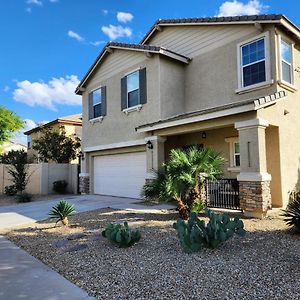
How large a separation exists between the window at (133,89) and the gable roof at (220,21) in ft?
10.00

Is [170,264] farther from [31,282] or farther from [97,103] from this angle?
[97,103]

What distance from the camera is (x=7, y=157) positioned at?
2067cm

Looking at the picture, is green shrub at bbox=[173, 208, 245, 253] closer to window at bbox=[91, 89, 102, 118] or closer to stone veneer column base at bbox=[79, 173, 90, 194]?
window at bbox=[91, 89, 102, 118]

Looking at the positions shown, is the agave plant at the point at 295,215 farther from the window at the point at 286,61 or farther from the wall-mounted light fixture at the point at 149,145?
the wall-mounted light fixture at the point at 149,145

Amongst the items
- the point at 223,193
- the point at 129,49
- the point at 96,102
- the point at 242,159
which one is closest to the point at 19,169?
the point at 96,102

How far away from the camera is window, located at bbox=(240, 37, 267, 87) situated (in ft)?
37.4

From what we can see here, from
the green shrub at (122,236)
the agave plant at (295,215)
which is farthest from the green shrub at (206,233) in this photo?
the agave plant at (295,215)

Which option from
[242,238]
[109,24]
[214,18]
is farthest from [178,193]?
[109,24]

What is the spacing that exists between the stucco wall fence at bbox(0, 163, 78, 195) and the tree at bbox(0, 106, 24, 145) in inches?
360

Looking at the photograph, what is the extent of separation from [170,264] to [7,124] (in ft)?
91.3

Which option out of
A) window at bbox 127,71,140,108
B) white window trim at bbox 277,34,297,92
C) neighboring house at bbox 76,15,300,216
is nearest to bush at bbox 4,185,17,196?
neighboring house at bbox 76,15,300,216

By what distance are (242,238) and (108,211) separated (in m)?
6.08

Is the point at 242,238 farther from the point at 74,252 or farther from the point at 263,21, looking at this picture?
the point at 263,21

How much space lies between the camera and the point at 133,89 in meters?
15.4
